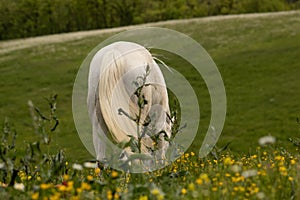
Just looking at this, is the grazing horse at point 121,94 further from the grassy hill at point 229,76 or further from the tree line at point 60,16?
the tree line at point 60,16

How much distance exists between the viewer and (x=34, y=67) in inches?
1210

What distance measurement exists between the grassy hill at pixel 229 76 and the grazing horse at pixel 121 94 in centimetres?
483

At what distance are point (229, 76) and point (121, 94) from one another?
60.6ft

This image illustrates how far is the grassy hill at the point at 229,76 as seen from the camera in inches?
738

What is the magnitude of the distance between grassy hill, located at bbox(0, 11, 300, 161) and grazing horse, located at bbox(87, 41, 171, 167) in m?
4.83

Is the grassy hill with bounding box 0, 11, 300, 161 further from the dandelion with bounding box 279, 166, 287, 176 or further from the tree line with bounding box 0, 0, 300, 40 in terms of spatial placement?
the tree line with bounding box 0, 0, 300, 40

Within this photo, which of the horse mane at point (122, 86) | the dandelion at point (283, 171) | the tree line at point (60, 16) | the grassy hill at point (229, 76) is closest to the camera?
the dandelion at point (283, 171)

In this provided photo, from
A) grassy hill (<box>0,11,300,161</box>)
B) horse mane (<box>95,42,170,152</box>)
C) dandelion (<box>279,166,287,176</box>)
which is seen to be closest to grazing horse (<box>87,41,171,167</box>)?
horse mane (<box>95,42,170,152</box>)

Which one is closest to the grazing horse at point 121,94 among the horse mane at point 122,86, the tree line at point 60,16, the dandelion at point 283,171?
the horse mane at point 122,86

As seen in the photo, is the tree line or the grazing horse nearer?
the grazing horse

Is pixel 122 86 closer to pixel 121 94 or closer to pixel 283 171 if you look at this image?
pixel 121 94

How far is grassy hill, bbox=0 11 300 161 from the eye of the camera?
1875 cm

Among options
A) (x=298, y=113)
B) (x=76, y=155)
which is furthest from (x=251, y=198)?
(x=298, y=113)

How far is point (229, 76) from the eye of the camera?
81.4ft
